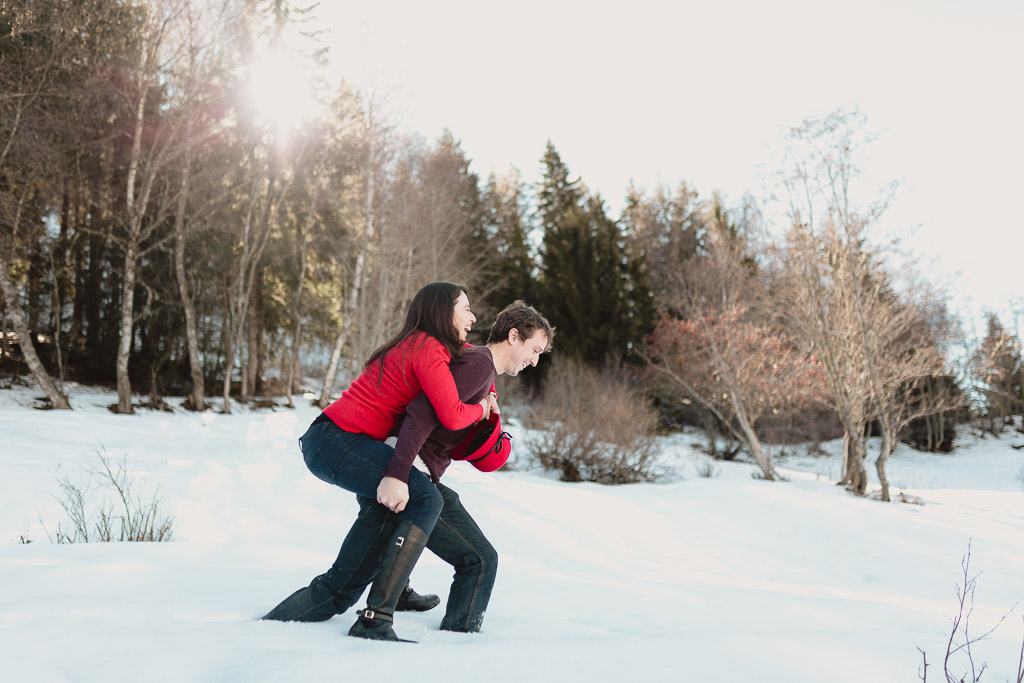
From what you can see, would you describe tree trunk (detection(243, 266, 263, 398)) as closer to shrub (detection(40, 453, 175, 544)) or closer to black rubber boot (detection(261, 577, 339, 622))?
shrub (detection(40, 453, 175, 544))

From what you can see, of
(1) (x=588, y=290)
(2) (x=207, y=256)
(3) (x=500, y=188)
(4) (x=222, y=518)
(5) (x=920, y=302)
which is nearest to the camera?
(4) (x=222, y=518)

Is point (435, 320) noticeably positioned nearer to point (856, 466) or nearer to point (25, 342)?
point (856, 466)

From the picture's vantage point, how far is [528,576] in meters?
4.47

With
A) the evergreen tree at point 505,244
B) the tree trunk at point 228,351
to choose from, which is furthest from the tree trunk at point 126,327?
the evergreen tree at point 505,244

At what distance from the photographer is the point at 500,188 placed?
102ft

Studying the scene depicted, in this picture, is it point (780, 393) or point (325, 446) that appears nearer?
point (325, 446)

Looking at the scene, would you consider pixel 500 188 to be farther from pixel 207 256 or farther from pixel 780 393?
pixel 780 393

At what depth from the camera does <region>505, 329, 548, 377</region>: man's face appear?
9.65 feet

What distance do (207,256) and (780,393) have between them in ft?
49.0

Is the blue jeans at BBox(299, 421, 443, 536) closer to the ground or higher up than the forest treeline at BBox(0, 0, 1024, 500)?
closer to the ground

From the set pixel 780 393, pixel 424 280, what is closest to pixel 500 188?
pixel 424 280

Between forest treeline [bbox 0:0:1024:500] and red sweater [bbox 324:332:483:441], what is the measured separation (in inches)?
404

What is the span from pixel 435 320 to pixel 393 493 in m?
0.69

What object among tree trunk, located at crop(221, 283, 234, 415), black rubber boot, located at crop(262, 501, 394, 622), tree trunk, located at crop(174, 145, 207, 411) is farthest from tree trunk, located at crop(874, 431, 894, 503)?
tree trunk, located at crop(174, 145, 207, 411)
